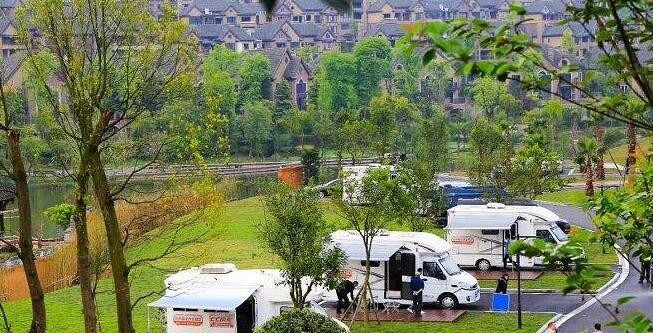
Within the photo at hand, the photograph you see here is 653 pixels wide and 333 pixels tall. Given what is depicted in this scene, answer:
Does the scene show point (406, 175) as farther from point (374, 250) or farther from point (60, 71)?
point (60, 71)

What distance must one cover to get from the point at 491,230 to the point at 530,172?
179 inches

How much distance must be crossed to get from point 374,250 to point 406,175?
4.90ft

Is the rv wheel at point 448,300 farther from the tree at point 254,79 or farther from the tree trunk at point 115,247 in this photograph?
the tree at point 254,79

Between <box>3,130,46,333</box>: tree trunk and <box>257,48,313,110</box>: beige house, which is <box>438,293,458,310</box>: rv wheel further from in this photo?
<box>257,48,313,110</box>: beige house

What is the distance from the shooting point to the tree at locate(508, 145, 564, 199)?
80.5ft

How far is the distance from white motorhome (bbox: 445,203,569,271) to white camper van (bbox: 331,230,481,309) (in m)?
2.82

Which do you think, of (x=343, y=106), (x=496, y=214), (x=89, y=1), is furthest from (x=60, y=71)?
(x=343, y=106)

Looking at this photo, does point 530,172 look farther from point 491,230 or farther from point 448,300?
point 448,300

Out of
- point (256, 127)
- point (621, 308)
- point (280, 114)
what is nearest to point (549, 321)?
point (621, 308)

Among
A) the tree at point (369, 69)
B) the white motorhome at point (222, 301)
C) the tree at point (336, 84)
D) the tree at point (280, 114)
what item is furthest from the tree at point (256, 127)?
the white motorhome at point (222, 301)

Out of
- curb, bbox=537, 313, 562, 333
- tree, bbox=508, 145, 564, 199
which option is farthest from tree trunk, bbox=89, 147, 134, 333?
tree, bbox=508, 145, 564, 199

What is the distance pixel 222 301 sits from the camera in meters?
14.5

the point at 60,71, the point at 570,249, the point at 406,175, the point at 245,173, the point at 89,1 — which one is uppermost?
the point at 89,1

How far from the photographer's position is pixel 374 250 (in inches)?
688
